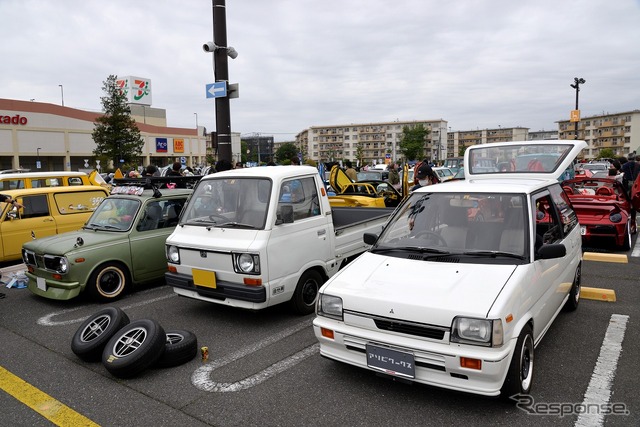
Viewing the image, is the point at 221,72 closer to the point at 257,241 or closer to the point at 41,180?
the point at 41,180

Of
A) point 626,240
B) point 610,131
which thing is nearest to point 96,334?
point 626,240

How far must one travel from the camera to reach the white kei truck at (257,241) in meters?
4.91

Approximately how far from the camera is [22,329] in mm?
5211

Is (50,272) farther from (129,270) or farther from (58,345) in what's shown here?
(58,345)

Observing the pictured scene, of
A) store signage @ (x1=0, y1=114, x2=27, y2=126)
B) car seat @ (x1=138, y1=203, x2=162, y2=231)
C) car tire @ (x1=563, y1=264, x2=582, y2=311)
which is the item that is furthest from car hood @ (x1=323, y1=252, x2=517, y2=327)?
store signage @ (x1=0, y1=114, x2=27, y2=126)

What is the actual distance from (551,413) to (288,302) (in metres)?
3.02

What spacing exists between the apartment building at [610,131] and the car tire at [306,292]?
97.9 meters

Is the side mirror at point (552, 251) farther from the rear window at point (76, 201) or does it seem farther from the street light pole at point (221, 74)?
the rear window at point (76, 201)

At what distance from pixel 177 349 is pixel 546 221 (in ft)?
12.4

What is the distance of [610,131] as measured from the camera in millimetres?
98875

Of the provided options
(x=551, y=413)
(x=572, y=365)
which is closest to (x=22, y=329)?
(x=551, y=413)

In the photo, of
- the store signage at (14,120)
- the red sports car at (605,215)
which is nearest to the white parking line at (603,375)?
the red sports car at (605,215)

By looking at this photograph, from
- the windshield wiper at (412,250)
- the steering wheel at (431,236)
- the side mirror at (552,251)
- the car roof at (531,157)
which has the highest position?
the car roof at (531,157)

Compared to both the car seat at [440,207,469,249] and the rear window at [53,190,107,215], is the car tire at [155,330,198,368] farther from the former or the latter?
the rear window at [53,190,107,215]
